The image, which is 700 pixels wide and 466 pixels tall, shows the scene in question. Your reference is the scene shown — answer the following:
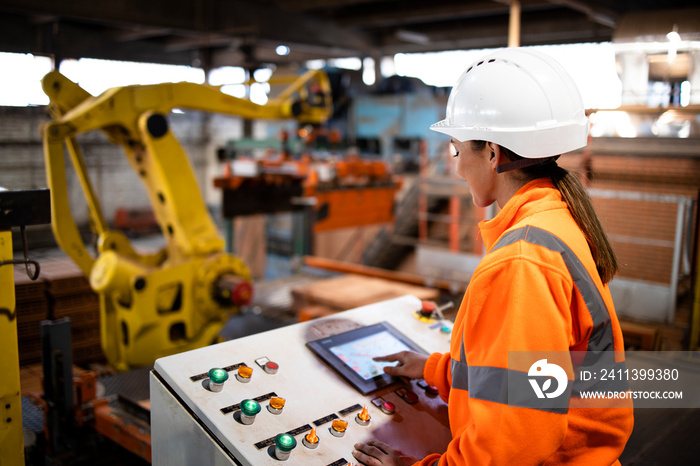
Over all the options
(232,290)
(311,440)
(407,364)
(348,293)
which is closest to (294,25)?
(348,293)

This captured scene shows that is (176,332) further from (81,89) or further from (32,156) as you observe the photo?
(32,156)

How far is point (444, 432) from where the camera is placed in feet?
6.64

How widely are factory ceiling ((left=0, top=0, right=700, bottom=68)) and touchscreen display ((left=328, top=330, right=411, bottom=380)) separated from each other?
518 centimetres

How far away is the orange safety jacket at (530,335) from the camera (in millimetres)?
1361

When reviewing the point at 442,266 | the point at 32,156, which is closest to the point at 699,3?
the point at 442,266

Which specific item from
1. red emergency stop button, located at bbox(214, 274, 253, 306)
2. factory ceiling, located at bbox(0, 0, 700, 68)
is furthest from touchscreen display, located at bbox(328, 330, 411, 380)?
factory ceiling, located at bbox(0, 0, 700, 68)

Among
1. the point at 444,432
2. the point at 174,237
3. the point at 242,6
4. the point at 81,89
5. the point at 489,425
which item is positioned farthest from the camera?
the point at 242,6

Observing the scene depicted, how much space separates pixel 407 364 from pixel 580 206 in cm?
95

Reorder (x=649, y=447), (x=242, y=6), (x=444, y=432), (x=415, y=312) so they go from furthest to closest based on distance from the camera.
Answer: (x=242, y=6) < (x=649, y=447) < (x=415, y=312) < (x=444, y=432)

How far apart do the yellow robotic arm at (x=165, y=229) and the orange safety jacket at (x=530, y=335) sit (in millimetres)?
3241

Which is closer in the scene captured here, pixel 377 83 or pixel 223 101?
pixel 223 101

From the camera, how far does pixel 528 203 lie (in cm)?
158

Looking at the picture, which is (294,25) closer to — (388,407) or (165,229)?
(165,229)

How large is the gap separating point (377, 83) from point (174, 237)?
9.50m
